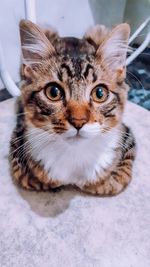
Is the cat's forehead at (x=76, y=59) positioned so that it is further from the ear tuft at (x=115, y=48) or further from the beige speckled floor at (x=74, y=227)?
the beige speckled floor at (x=74, y=227)

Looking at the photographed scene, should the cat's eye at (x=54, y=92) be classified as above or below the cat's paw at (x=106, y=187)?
above

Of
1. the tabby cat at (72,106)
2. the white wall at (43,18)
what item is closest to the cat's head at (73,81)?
the tabby cat at (72,106)

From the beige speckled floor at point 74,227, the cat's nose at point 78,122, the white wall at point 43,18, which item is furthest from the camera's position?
the white wall at point 43,18

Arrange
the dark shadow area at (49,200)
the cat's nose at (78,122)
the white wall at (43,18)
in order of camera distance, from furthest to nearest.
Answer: the white wall at (43,18)
the dark shadow area at (49,200)
the cat's nose at (78,122)

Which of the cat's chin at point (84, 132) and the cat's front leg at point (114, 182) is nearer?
the cat's chin at point (84, 132)

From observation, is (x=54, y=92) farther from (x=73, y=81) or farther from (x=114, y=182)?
(x=114, y=182)

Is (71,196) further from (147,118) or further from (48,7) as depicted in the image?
(48,7)

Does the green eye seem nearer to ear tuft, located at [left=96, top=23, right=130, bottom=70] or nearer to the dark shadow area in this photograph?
ear tuft, located at [left=96, top=23, right=130, bottom=70]

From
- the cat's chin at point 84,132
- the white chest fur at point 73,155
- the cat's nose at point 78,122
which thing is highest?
the cat's nose at point 78,122
